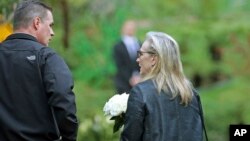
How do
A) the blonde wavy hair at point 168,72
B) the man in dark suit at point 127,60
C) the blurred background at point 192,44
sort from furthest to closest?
the blurred background at point 192,44 < the man in dark suit at point 127,60 < the blonde wavy hair at point 168,72

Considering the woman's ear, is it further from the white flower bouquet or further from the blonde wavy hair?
the white flower bouquet

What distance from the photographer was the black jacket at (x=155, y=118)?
22.8 feet

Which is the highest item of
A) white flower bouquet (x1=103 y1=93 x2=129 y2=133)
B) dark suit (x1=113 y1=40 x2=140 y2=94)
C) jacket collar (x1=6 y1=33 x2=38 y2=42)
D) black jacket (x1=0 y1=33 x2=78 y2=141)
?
jacket collar (x1=6 y1=33 x2=38 y2=42)

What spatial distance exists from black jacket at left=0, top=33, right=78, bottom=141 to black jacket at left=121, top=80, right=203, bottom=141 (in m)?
0.46

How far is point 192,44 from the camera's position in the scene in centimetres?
1702

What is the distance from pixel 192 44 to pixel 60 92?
34.5 ft

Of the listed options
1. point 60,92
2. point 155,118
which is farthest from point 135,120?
point 60,92

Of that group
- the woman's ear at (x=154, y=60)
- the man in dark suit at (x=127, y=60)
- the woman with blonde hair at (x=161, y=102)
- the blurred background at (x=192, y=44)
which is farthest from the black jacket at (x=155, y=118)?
the blurred background at (x=192, y=44)

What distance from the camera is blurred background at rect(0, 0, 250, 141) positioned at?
636 inches

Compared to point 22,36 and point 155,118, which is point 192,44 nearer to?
point 155,118

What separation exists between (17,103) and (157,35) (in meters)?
1.23

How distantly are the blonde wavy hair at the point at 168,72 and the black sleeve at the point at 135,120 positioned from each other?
0.20 meters

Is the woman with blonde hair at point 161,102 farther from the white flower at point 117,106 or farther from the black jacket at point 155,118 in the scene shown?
the white flower at point 117,106

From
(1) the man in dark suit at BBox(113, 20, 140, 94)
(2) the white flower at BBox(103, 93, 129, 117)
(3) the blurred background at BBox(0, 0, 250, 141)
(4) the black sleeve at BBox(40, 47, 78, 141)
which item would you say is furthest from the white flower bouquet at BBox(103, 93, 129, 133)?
(3) the blurred background at BBox(0, 0, 250, 141)
